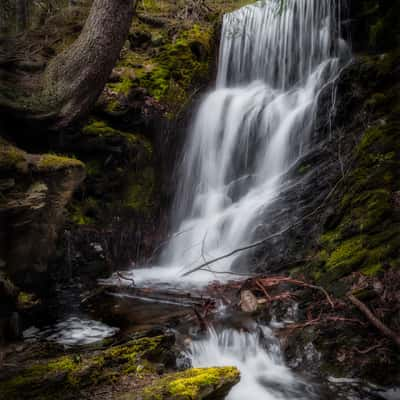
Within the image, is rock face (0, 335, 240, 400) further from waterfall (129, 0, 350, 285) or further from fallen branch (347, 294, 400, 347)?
waterfall (129, 0, 350, 285)

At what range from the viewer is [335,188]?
5.80m

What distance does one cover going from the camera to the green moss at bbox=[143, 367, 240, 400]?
2.62 m

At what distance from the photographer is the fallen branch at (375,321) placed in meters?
3.35

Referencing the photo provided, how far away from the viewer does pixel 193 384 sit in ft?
9.02

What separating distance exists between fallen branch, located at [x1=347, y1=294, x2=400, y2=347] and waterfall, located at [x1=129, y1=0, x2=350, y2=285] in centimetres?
280

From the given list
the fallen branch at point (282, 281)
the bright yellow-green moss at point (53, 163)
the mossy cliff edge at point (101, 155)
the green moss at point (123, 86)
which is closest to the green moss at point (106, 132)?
the mossy cliff edge at point (101, 155)

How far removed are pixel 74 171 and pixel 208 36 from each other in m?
7.78

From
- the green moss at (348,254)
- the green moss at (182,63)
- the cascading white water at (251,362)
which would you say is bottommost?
the cascading white water at (251,362)

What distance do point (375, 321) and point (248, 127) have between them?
6.29 m

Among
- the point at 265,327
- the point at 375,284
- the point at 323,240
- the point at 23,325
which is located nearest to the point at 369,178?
the point at 323,240

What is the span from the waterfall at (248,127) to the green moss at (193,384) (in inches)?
127

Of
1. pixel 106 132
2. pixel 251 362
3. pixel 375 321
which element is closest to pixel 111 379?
pixel 251 362

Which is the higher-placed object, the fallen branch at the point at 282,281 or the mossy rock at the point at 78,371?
the fallen branch at the point at 282,281

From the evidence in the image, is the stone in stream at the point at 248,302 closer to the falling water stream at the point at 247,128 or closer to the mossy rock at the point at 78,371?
the falling water stream at the point at 247,128
